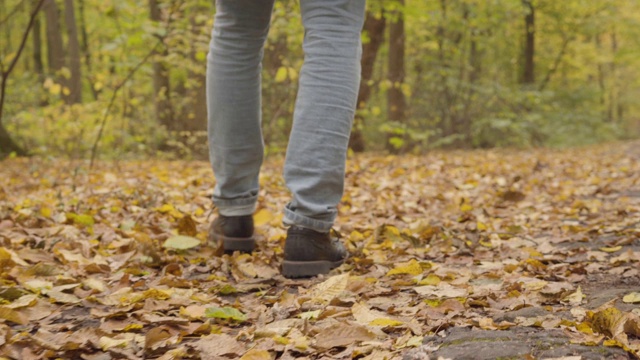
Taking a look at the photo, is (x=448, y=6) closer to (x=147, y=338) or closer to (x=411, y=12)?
(x=411, y=12)

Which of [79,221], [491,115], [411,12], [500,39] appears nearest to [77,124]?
[411,12]

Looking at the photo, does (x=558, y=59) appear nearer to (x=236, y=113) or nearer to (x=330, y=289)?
(x=236, y=113)

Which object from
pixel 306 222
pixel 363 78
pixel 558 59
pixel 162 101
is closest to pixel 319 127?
pixel 306 222

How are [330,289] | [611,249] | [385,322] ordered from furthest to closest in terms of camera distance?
[611,249] → [330,289] → [385,322]

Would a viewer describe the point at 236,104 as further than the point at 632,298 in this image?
Yes

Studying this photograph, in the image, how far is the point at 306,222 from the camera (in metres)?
1.95

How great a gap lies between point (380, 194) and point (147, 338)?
9.91 feet

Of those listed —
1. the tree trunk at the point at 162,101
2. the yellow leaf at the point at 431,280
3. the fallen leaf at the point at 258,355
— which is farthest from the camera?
Result: the tree trunk at the point at 162,101

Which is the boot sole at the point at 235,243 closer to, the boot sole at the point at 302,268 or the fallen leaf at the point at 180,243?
the fallen leaf at the point at 180,243

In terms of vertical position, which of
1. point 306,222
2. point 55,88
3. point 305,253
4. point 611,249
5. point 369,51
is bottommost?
point 611,249

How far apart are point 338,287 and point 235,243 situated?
0.71m

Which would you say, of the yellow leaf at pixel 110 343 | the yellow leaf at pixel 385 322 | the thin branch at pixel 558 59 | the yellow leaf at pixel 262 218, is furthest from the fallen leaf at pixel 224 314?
the thin branch at pixel 558 59

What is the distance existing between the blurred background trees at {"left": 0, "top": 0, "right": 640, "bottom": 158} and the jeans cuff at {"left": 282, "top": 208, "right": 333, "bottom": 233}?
2272 mm

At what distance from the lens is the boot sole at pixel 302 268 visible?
1.97 m
